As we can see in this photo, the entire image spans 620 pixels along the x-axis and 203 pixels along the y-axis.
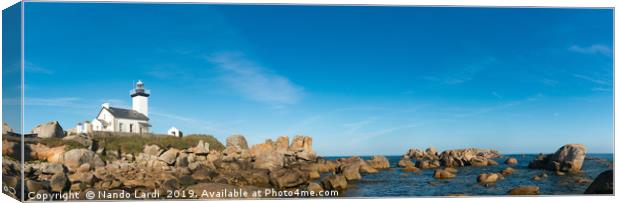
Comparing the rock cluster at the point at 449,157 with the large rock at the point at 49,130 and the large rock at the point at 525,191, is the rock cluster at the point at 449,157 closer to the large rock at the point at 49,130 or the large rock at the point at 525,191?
the large rock at the point at 525,191

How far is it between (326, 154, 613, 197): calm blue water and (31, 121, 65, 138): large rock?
16.7 ft

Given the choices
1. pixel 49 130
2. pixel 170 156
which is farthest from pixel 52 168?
pixel 170 156

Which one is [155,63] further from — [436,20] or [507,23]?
[507,23]

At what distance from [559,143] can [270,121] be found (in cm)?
547

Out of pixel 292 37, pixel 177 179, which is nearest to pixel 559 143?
pixel 292 37

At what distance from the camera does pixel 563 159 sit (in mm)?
13102

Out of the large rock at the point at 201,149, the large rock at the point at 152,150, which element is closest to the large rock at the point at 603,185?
the large rock at the point at 201,149

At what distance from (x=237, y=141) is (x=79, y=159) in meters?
2.72

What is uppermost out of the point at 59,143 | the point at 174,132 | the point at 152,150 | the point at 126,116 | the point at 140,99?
the point at 140,99

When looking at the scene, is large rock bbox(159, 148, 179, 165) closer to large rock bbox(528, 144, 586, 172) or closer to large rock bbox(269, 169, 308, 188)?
large rock bbox(269, 169, 308, 188)

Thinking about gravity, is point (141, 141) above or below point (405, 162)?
above

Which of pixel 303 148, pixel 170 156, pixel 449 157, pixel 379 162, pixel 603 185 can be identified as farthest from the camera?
pixel 449 157

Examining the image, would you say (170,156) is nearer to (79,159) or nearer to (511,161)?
(79,159)

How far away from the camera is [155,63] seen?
1191 cm
